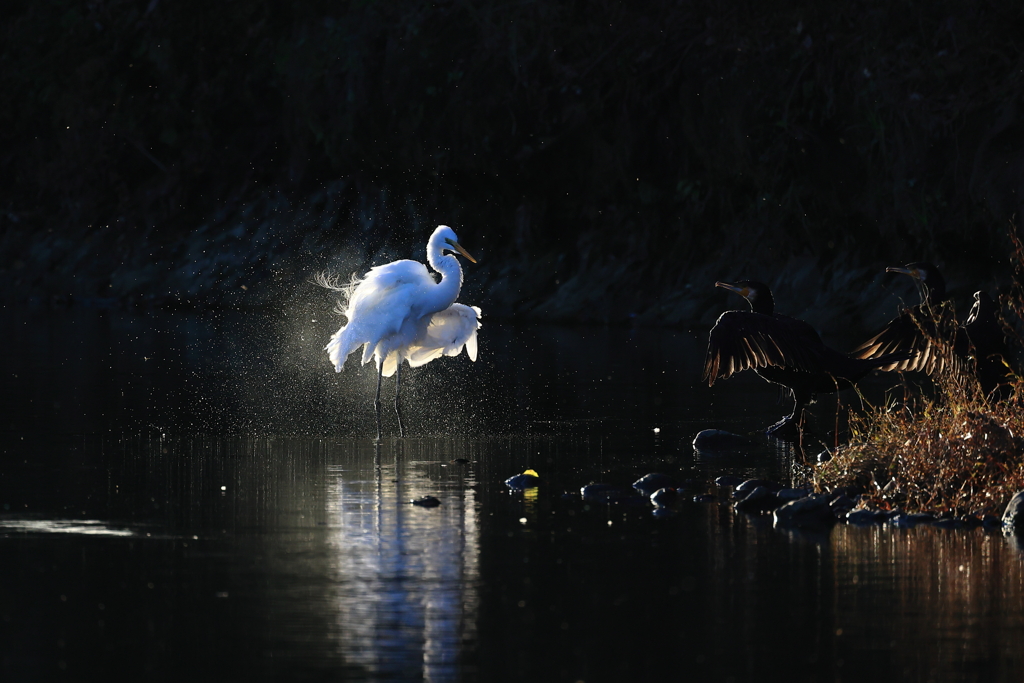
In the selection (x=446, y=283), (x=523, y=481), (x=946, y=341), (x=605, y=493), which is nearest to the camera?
(x=605, y=493)

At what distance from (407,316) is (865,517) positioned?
6.91 m

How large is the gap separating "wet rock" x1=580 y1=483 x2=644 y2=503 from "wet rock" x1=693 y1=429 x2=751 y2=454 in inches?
92.0

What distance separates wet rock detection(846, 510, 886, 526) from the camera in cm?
991

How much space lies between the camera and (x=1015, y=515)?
9523mm

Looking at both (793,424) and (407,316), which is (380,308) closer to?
(407,316)

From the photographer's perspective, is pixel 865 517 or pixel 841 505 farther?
pixel 841 505

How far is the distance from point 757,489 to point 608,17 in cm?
2249

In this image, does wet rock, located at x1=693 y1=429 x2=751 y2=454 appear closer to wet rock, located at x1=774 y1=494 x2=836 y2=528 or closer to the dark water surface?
the dark water surface

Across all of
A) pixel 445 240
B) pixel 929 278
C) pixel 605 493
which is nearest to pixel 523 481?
pixel 605 493

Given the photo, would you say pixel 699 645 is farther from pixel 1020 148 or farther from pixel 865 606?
pixel 1020 148

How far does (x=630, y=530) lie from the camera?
9.70 metres

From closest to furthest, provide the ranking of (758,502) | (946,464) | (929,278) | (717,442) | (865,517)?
1. (865,517)
2. (946,464)
3. (758,502)
4. (717,442)
5. (929,278)

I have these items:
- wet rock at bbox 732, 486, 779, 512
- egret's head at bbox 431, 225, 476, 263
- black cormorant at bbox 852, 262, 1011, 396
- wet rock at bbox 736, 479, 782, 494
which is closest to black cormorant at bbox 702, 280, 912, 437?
black cormorant at bbox 852, 262, 1011, 396

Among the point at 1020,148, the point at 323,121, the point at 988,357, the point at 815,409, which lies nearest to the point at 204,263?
the point at 323,121
